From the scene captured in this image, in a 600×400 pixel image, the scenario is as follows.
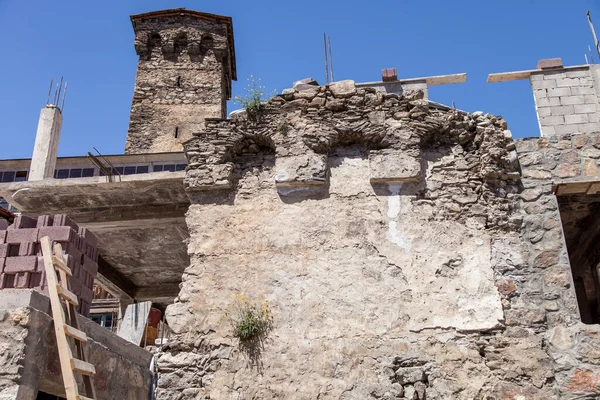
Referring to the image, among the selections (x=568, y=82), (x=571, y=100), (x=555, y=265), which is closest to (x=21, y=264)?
(x=555, y=265)

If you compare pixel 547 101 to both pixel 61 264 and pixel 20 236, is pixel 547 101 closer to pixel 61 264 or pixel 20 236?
pixel 61 264

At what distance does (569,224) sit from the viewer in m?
7.30

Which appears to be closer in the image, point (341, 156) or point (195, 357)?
point (195, 357)

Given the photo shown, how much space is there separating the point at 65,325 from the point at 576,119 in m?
6.07

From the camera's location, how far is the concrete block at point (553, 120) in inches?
283

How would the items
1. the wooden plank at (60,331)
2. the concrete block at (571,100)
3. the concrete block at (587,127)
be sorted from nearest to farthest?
the wooden plank at (60,331) → the concrete block at (587,127) → the concrete block at (571,100)

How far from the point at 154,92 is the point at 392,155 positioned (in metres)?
21.1

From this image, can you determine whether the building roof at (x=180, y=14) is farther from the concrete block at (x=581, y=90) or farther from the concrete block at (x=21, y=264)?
the concrete block at (x=21, y=264)

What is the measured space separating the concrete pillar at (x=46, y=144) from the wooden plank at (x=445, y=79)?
5.62 metres

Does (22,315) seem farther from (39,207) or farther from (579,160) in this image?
(579,160)

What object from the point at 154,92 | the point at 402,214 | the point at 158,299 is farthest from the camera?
the point at 154,92

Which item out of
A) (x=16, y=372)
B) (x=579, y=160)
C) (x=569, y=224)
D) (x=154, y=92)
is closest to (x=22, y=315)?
(x=16, y=372)

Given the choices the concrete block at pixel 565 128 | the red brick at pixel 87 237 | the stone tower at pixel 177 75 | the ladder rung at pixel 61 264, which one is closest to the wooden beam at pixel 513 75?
the concrete block at pixel 565 128

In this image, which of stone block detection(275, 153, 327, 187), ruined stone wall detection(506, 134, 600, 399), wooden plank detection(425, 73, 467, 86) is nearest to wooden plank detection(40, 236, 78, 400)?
stone block detection(275, 153, 327, 187)
